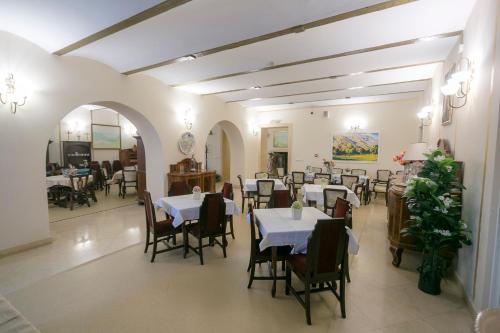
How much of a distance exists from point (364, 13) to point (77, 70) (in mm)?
4343

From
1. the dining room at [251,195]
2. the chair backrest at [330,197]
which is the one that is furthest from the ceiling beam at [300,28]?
the chair backrest at [330,197]

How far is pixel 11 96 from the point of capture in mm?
3344

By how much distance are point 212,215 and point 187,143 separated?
3.41 meters

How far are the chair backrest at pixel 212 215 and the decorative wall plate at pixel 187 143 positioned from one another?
3.20 meters

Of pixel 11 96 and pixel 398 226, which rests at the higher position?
pixel 11 96

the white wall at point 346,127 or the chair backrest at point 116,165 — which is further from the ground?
the white wall at point 346,127

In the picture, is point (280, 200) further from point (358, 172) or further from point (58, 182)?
point (58, 182)

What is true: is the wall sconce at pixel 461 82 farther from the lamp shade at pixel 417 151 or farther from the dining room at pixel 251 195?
the lamp shade at pixel 417 151

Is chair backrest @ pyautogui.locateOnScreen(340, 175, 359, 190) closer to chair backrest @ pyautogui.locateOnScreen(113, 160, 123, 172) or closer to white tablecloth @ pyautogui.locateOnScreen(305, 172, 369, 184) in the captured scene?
white tablecloth @ pyautogui.locateOnScreen(305, 172, 369, 184)

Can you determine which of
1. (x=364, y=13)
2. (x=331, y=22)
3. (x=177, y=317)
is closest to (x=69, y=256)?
(x=177, y=317)

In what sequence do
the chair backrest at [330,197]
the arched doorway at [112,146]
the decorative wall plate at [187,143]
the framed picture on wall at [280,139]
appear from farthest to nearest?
the framed picture on wall at [280,139] < the decorative wall plate at [187,143] < the arched doorway at [112,146] < the chair backrest at [330,197]

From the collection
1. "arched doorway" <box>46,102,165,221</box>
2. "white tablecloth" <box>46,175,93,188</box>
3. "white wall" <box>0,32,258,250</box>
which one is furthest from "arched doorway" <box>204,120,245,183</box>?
"white tablecloth" <box>46,175,93,188</box>

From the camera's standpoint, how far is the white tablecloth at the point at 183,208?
3416 millimetres

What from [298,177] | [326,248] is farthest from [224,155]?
[326,248]
